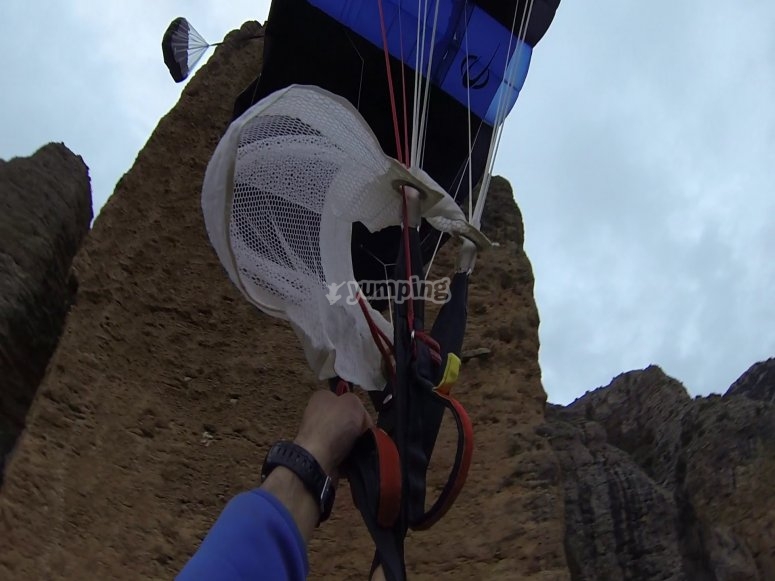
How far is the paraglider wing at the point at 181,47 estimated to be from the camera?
4.95 meters

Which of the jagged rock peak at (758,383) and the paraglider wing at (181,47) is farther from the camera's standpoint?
the jagged rock peak at (758,383)

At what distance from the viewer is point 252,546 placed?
161 cm

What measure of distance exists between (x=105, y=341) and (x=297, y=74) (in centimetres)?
212

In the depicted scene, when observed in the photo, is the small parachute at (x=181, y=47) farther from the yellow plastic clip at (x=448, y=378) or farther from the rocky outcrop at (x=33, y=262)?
the yellow plastic clip at (x=448, y=378)

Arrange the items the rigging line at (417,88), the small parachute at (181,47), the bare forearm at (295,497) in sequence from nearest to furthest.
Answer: the bare forearm at (295,497) < the rigging line at (417,88) < the small parachute at (181,47)

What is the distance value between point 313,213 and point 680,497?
420cm

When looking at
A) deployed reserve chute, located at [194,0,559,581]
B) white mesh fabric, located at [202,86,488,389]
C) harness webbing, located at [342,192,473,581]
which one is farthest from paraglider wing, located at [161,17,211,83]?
harness webbing, located at [342,192,473,581]

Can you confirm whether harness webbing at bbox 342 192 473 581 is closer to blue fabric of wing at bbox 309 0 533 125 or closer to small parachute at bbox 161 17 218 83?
blue fabric of wing at bbox 309 0 533 125

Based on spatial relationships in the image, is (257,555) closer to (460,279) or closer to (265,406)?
(460,279)

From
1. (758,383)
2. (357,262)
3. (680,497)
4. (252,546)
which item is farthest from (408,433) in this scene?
(758,383)

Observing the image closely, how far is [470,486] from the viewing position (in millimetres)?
4805

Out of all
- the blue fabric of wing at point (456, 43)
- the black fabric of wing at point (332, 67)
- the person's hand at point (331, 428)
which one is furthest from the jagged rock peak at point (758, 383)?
the person's hand at point (331, 428)

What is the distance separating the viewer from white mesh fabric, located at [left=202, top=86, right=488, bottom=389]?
257 centimetres

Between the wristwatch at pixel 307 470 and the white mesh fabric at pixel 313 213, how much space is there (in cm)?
53
